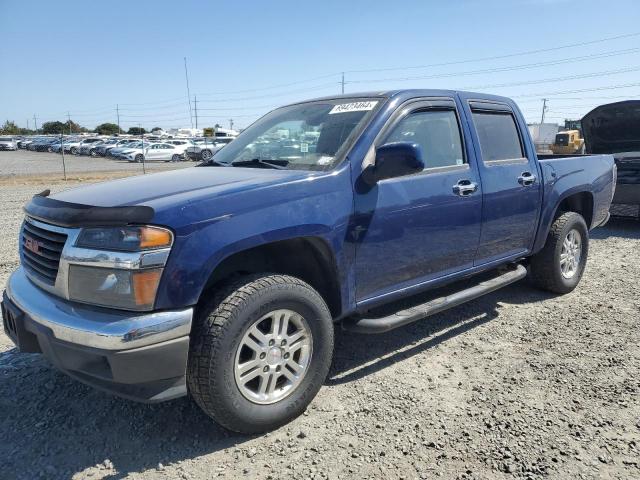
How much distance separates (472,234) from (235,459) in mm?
2361

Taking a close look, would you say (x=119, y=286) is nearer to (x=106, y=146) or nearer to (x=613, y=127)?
(x=613, y=127)

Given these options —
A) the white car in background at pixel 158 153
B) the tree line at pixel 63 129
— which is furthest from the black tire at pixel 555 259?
the tree line at pixel 63 129

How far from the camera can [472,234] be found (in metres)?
3.90

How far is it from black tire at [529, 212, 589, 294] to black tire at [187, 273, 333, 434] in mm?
2960

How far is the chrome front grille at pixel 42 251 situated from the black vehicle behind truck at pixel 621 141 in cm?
840

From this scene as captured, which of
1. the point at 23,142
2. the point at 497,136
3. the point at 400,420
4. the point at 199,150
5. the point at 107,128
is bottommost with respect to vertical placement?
the point at 400,420

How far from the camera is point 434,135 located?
148 inches

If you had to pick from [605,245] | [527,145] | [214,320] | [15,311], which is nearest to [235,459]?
[214,320]

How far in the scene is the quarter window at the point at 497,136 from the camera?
4164 mm

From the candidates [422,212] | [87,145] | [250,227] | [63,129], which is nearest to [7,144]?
[87,145]

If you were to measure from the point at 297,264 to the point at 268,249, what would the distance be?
8.9 inches

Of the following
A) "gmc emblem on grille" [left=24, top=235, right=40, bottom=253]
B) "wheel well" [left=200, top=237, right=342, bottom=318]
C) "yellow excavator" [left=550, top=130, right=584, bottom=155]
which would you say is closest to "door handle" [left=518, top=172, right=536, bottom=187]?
"wheel well" [left=200, top=237, right=342, bottom=318]

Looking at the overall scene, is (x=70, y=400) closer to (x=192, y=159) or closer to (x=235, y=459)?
(x=235, y=459)

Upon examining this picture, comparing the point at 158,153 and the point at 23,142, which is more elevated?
the point at 23,142
